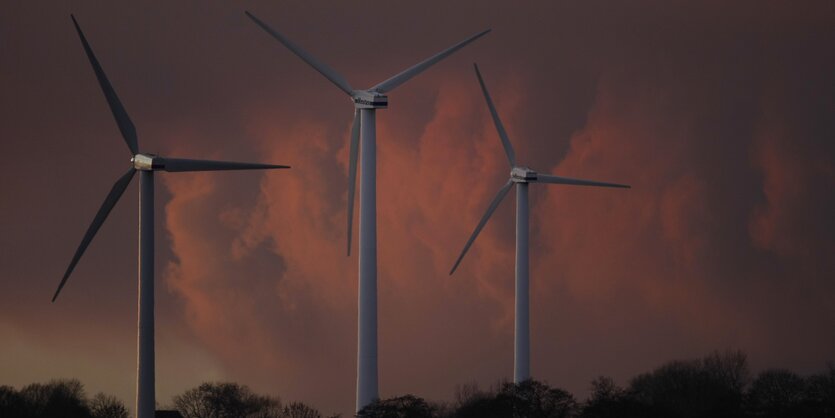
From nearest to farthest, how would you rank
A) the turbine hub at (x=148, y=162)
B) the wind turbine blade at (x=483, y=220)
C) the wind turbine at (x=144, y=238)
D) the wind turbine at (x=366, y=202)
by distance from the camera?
the wind turbine at (x=144, y=238), the turbine hub at (x=148, y=162), the wind turbine at (x=366, y=202), the wind turbine blade at (x=483, y=220)

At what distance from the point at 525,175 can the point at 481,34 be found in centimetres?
1903

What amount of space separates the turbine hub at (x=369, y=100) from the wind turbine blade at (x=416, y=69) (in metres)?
0.62

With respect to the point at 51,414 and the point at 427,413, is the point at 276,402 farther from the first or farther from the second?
the point at 427,413

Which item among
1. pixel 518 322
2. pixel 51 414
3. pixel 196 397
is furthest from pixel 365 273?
pixel 196 397

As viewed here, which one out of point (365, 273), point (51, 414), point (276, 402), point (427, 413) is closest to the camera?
point (365, 273)

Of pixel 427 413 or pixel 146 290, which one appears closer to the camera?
pixel 146 290

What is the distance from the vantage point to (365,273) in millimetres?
95500

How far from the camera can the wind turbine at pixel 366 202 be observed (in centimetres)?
9550

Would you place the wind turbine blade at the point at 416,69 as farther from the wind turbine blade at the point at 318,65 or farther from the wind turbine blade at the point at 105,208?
the wind turbine blade at the point at 105,208

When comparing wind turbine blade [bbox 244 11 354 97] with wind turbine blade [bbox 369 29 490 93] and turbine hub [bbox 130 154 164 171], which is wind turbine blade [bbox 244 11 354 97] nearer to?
wind turbine blade [bbox 369 29 490 93]

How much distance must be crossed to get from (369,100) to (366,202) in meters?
5.78

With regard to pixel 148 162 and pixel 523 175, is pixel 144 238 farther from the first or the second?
pixel 523 175

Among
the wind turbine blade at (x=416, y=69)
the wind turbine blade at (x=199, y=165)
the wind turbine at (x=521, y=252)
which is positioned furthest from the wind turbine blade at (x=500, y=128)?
the wind turbine blade at (x=199, y=165)

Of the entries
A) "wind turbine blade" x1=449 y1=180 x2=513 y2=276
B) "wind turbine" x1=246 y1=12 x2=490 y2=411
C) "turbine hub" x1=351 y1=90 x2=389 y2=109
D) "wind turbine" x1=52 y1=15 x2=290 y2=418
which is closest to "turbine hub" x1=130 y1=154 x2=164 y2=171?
"wind turbine" x1=52 y1=15 x2=290 y2=418
